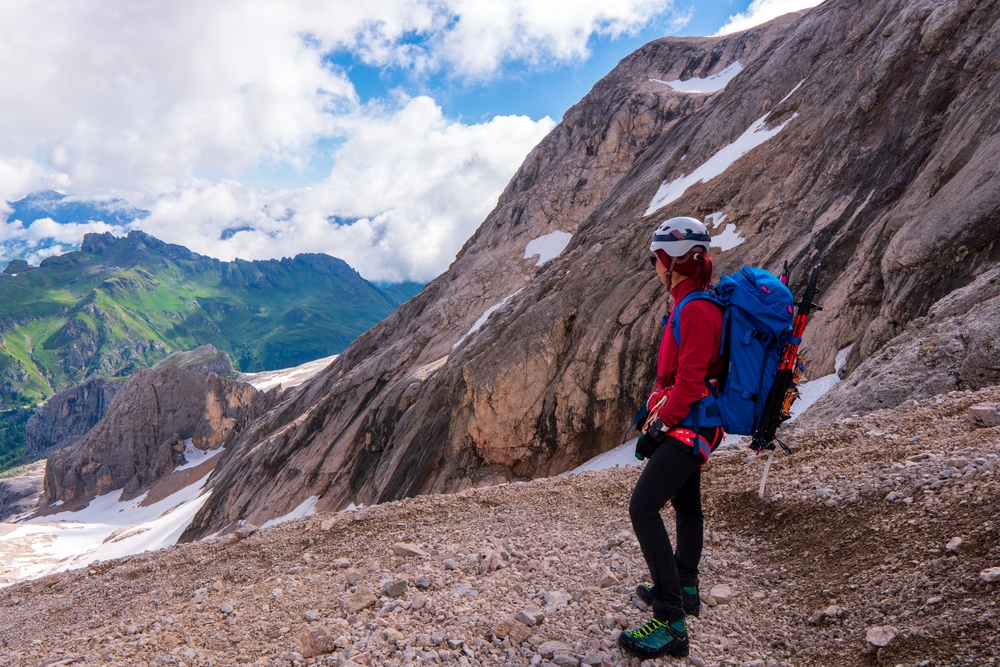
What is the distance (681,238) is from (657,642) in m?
3.85

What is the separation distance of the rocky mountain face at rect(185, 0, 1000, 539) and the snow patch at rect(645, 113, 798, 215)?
8.3 inches

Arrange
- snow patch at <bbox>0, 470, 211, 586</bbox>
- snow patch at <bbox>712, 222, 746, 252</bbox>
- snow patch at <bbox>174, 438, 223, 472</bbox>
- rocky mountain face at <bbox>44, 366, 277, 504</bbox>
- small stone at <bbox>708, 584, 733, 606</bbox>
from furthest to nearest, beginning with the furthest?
1. rocky mountain face at <bbox>44, 366, 277, 504</bbox>
2. snow patch at <bbox>174, 438, 223, 472</bbox>
3. snow patch at <bbox>0, 470, 211, 586</bbox>
4. snow patch at <bbox>712, 222, 746, 252</bbox>
5. small stone at <bbox>708, 584, 733, 606</bbox>

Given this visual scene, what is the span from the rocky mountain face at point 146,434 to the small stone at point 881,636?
5236 inches

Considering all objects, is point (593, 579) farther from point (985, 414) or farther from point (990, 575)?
point (985, 414)

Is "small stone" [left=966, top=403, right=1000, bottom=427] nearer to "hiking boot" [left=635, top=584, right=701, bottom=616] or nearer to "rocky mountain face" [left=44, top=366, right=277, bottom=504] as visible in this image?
"hiking boot" [left=635, top=584, right=701, bottom=616]

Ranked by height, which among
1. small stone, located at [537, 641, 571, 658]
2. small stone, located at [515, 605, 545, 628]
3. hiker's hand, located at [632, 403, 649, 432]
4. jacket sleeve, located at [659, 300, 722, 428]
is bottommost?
small stone, located at [537, 641, 571, 658]

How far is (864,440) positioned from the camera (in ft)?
27.7

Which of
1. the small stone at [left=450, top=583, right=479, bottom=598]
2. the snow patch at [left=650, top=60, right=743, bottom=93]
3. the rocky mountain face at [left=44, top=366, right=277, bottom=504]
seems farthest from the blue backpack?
the rocky mountain face at [left=44, top=366, right=277, bottom=504]

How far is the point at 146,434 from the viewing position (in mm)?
120812

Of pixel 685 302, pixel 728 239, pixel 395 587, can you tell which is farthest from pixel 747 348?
pixel 728 239

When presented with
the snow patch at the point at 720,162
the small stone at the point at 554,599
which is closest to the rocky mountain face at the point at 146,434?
the snow patch at the point at 720,162

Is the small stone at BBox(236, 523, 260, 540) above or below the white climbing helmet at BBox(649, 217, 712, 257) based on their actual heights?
below

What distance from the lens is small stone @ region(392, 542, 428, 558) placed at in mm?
7792

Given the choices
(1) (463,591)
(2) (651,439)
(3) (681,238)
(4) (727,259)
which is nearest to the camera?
(2) (651,439)
